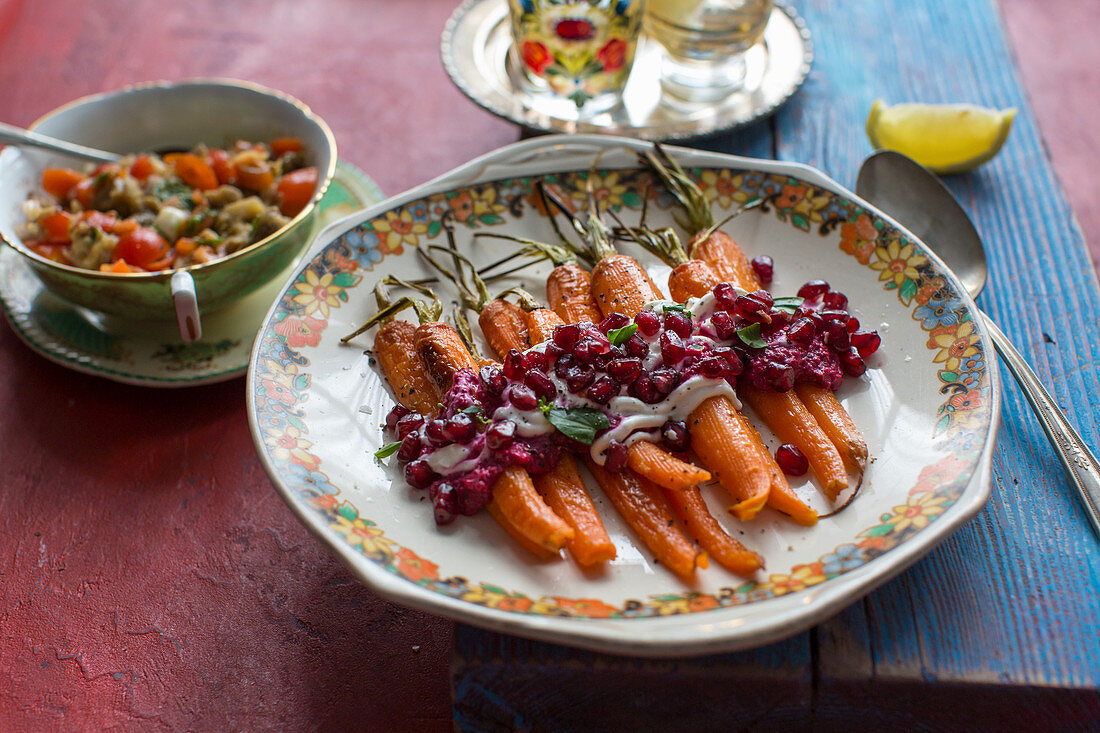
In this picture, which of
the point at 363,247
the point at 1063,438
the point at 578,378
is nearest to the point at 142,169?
the point at 363,247

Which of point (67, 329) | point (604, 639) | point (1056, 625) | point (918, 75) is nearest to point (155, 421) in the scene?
point (67, 329)

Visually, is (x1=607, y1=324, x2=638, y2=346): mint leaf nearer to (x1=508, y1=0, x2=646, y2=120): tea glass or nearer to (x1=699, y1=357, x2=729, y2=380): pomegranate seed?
(x1=699, y1=357, x2=729, y2=380): pomegranate seed

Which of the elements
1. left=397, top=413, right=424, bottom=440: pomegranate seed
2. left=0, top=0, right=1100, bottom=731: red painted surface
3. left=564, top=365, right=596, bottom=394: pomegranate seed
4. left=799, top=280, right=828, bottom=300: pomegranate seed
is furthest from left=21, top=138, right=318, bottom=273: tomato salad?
left=799, top=280, right=828, bottom=300: pomegranate seed

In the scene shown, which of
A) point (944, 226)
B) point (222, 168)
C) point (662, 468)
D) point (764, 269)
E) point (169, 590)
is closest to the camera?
point (662, 468)

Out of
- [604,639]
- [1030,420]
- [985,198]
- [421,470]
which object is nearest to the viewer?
[604,639]

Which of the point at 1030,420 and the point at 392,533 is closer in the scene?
the point at 392,533

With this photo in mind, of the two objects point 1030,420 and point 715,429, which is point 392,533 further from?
point 1030,420

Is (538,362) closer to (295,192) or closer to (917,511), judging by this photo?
(917,511)

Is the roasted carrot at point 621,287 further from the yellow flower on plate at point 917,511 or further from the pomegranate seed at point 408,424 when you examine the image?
the yellow flower on plate at point 917,511
